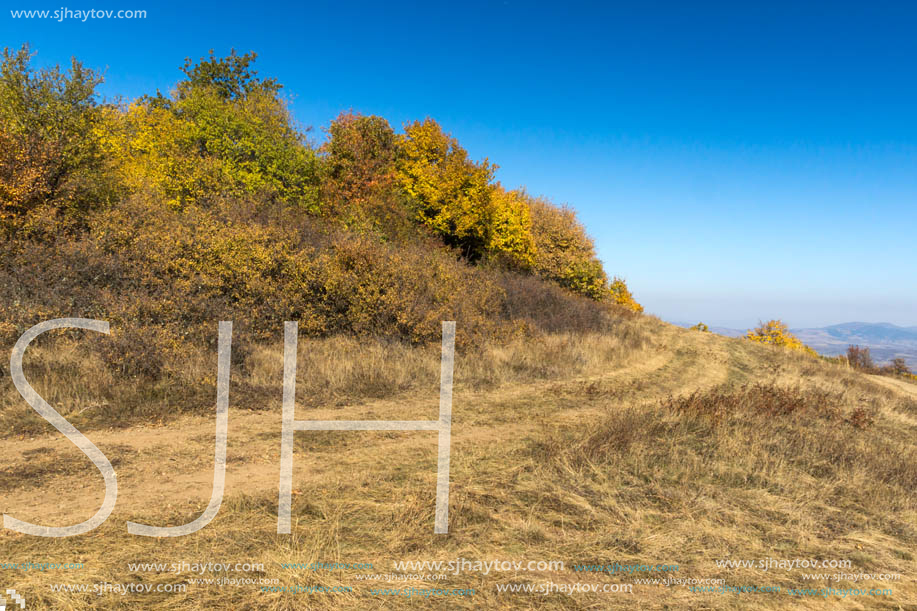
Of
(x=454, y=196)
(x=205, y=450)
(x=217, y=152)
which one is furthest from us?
(x=454, y=196)

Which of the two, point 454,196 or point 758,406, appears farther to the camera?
point 454,196

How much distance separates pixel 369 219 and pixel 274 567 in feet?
55.5

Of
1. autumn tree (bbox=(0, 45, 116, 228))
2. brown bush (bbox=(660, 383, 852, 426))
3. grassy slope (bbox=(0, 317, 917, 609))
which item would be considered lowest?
grassy slope (bbox=(0, 317, 917, 609))

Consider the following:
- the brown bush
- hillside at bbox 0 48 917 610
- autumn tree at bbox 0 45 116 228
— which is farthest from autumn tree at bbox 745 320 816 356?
autumn tree at bbox 0 45 116 228

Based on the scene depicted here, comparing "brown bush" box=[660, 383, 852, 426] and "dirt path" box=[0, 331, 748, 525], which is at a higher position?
"brown bush" box=[660, 383, 852, 426]

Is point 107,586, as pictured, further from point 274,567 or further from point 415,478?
→ point 415,478

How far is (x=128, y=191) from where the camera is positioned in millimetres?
15258

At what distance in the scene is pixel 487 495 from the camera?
17.3 feet

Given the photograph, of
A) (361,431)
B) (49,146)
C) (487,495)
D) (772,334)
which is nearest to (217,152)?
(49,146)

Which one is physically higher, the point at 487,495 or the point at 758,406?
the point at 758,406

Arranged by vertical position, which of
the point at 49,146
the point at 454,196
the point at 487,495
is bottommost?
the point at 487,495

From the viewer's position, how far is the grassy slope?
12.4ft

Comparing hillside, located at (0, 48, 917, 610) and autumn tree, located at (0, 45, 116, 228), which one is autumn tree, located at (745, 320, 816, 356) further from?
autumn tree, located at (0, 45, 116, 228)

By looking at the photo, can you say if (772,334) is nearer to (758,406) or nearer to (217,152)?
(758,406)
